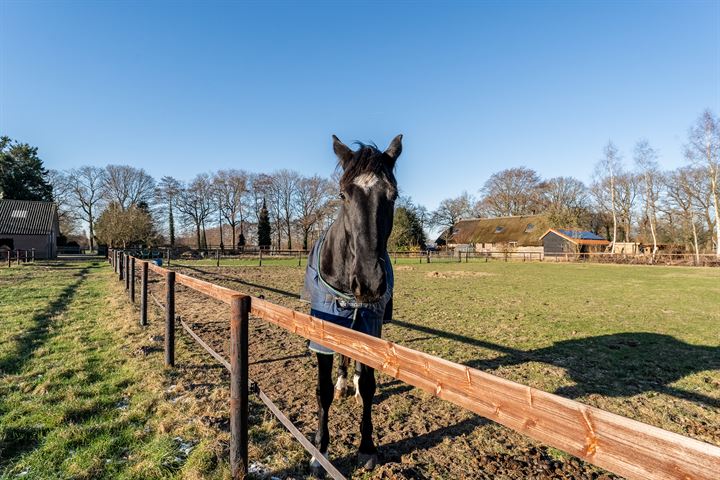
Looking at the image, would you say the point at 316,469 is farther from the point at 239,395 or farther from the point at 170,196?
the point at 170,196

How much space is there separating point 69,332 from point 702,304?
15.5 m

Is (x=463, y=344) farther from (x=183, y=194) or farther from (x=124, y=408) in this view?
(x=183, y=194)

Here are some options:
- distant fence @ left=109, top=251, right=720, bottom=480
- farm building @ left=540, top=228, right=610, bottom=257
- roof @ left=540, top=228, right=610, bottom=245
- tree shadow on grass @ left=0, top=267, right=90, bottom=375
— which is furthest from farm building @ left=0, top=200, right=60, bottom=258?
roof @ left=540, top=228, right=610, bottom=245

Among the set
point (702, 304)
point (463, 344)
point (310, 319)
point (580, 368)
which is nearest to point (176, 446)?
point (310, 319)

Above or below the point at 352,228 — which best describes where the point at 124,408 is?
below

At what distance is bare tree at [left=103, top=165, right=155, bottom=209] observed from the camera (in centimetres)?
4775

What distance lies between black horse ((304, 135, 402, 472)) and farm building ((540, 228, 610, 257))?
153 feet

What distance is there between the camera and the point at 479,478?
2.77 meters

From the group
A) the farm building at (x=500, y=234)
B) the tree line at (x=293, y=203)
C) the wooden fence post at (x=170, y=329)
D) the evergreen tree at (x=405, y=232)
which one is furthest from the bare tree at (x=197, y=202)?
the wooden fence post at (x=170, y=329)

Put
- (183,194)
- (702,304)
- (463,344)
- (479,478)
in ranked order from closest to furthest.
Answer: (479,478)
(463,344)
(702,304)
(183,194)

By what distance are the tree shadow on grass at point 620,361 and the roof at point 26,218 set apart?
131ft

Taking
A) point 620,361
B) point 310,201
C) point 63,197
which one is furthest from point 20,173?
point 620,361

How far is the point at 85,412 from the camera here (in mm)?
3566

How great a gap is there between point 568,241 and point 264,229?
39.8 meters
